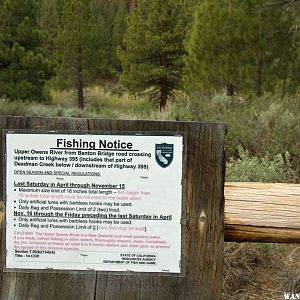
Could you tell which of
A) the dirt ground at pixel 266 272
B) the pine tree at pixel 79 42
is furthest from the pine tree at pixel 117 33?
the dirt ground at pixel 266 272

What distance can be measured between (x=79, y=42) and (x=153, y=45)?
4708 mm

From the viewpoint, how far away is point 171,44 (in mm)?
23641

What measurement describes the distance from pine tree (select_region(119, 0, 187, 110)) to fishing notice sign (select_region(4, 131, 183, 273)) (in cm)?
2073

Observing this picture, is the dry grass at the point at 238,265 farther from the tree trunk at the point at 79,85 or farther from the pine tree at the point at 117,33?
the pine tree at the point at 117,33

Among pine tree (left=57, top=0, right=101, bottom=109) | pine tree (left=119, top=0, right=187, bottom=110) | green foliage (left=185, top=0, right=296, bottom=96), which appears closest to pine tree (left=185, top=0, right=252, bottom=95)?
green foliage (left=185, top=0, right=296, bottom=96)

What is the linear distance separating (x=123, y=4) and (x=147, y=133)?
136 ft

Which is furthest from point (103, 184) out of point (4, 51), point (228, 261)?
point (4, 51)

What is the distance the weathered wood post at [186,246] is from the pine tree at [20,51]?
19.7 m

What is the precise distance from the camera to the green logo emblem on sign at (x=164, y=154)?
166 cm

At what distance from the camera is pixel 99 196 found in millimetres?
1665

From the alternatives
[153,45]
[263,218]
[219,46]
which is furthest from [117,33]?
[263,218]

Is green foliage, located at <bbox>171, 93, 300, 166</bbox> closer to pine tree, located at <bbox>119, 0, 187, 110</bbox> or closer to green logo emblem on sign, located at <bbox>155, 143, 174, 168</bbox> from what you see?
green logo emblem on sign, located at <bbox>155, 143, 174, 168</bbox>

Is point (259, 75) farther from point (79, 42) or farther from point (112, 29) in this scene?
point (112, 29)

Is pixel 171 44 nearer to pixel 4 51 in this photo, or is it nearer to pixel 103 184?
pixel 4 51
